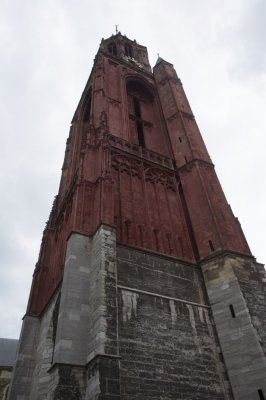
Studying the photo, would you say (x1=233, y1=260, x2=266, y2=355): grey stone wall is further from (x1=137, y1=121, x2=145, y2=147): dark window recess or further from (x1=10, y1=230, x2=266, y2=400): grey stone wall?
(x1=137, y1=121, x2=145, y2=147): dark window recess

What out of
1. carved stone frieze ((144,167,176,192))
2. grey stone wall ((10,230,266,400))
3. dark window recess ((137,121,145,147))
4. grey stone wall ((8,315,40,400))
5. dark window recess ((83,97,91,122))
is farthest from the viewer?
dark window recess ((83,97,91,122))

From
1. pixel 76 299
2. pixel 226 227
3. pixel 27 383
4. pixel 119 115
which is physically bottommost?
pixel 27 383

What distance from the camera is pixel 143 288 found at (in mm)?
11898

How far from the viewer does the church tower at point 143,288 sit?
9781mm

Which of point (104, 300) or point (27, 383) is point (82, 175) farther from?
point (27, 383)

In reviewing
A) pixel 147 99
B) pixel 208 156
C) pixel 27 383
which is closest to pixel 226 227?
pixel 208 156

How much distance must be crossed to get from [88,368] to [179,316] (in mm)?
3766

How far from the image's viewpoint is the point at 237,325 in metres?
11.7

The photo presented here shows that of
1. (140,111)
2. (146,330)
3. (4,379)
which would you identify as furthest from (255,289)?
(4,379)

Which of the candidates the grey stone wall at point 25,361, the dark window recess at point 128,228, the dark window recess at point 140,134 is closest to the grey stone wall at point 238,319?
the dark window recess at point 128,228

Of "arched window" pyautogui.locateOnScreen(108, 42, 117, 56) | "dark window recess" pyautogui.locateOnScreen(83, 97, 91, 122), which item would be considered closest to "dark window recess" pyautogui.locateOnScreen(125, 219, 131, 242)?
"dark window recess" pyautogui.locateOnScreen(83, 97, 91, 122)

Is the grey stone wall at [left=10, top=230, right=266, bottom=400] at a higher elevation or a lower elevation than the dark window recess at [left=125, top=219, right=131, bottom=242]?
lower

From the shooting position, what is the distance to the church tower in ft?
32.1

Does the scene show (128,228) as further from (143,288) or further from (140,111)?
(140,111)
